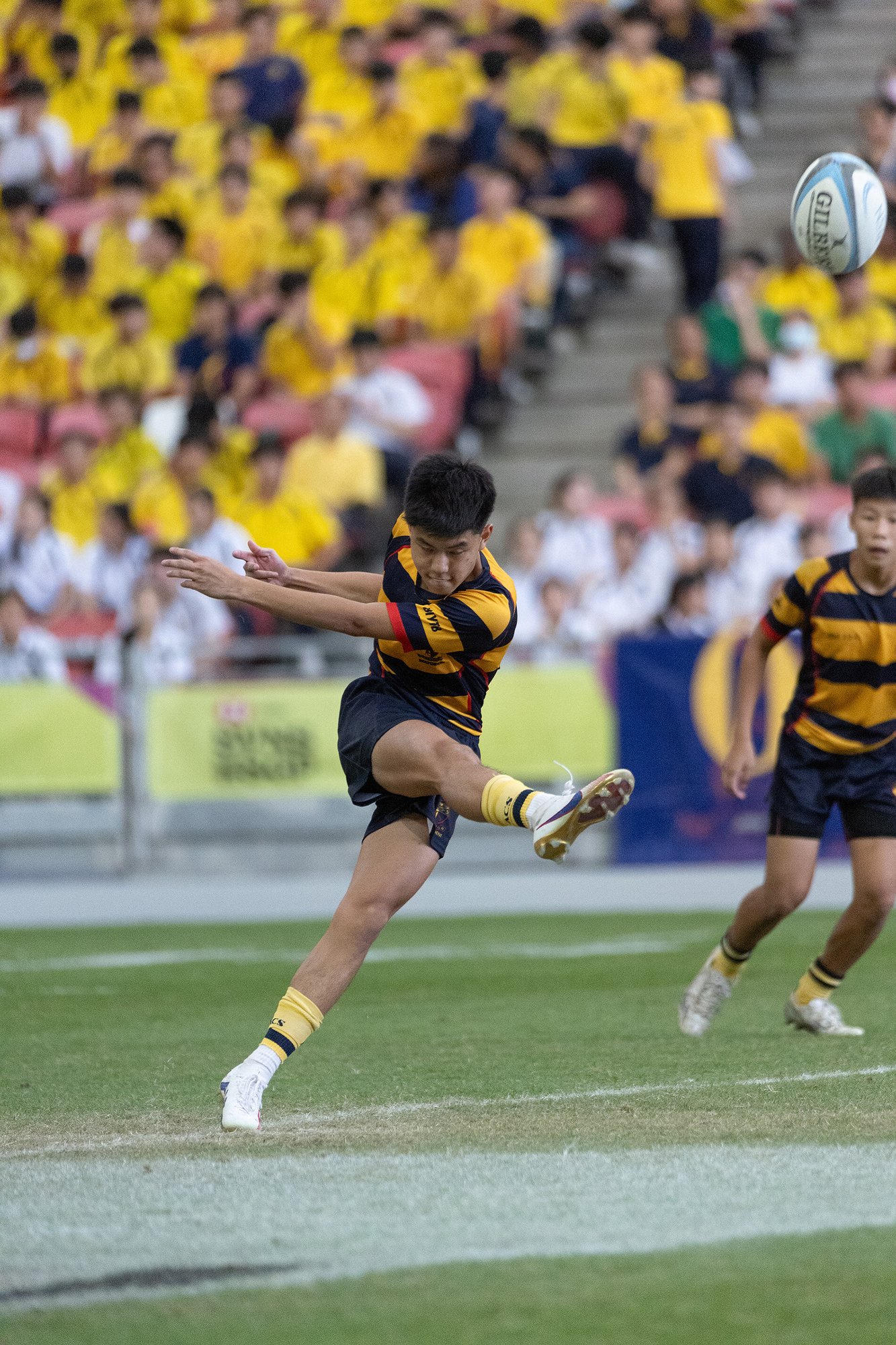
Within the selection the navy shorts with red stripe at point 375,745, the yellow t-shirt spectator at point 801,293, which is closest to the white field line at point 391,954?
the navy shorts with red stripe at point 375,745

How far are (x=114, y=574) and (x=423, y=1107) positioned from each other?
10.1 metres

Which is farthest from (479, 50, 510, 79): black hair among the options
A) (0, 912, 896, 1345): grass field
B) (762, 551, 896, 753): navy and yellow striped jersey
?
(762, 551, 896, 753): navy and yellow striped jersey

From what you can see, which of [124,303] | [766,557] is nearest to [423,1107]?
[766,557]

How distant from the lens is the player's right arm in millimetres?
5613

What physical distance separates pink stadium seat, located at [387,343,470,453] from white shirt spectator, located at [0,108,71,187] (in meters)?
6.45

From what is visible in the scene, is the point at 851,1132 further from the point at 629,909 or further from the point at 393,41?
the point at 393,41

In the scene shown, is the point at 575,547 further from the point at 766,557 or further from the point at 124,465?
the point at 124,465

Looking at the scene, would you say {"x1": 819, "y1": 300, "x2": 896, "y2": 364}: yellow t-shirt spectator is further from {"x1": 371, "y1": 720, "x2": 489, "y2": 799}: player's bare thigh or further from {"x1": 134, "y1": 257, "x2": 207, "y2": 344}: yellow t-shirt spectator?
{"x1": 371, "y1": 720, "x2": 489, "y2": 799}: player's bare thigh

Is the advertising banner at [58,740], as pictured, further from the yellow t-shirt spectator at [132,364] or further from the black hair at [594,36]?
the black hair at [594,36]

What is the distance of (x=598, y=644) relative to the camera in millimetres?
13703

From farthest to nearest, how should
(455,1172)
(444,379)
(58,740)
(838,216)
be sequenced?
1. (444,379)
2. (58,740)
3. (838,216)
4. (455,1172)

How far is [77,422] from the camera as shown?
1764 centimetres

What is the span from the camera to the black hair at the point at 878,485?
6879 mm

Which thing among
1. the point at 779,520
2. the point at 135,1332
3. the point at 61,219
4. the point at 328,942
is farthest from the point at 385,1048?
the point at 61,219
